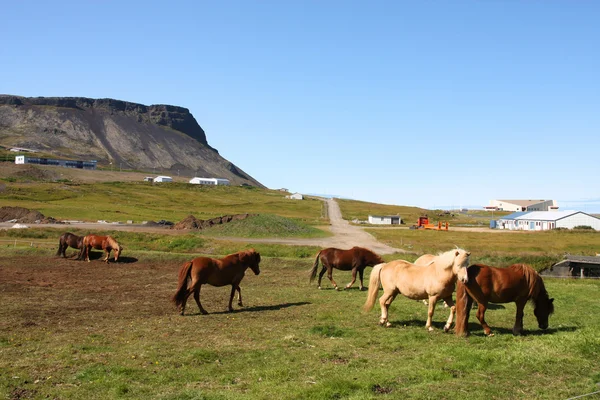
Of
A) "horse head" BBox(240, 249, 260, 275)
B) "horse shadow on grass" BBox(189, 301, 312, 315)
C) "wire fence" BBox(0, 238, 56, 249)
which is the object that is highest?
"horse head" BBox(240, 249, 260, 275)

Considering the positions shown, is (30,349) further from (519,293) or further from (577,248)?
(577,248)

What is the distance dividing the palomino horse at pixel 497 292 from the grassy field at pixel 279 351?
55 centimetres

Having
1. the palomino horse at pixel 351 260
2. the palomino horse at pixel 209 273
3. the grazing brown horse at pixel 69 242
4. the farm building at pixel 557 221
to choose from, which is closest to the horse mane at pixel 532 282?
the palomino horse at pixel 209 273

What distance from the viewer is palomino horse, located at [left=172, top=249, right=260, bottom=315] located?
16984mm

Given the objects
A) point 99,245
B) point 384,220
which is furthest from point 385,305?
point 384,220

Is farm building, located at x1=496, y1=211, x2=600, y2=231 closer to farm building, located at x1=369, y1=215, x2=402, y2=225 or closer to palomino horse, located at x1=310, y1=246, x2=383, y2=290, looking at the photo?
farm building, located at x1=369, y1=215, x2=402, y2=225

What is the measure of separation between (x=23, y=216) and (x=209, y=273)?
187 ft

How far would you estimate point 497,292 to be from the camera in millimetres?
13039

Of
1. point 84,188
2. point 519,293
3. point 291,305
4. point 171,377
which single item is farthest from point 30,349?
point 84,188

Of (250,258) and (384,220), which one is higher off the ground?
(384,220)

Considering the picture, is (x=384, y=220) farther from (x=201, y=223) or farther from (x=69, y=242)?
(x=69, y=242)

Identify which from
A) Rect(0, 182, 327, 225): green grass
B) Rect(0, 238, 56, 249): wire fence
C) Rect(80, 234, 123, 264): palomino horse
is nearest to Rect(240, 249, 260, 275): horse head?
Rect(80, 234, 123, 264): palomino horse

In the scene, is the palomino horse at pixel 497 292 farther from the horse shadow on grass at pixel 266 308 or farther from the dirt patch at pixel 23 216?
the dirt patch at pixel 23 216

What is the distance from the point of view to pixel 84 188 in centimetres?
12331
